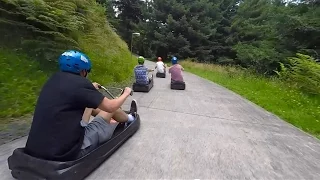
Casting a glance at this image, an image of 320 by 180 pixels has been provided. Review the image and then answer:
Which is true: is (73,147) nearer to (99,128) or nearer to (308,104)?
(99,128)

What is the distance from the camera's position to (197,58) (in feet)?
132

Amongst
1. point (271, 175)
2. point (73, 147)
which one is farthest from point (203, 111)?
point (73, 147)

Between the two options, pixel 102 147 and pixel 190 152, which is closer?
pixel 102 147

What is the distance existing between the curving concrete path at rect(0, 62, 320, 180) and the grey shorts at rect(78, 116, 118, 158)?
351 mm

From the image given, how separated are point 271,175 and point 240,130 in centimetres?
223

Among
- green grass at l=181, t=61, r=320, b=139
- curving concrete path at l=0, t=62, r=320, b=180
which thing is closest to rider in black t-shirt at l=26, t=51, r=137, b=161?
curving concrete path at l=0, t=62, r=320, b=180

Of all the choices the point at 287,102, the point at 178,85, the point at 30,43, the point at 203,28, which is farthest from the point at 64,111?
the point at 203,28

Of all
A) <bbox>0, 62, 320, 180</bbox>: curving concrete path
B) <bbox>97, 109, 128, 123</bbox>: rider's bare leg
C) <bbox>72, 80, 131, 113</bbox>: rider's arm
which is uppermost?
<bbox>72, 80, 131, 113</bbox>: rider's arm

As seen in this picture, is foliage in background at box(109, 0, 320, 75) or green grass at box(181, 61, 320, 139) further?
foliage in background at box(109, 0, 320, 75)

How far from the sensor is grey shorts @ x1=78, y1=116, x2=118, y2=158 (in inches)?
133

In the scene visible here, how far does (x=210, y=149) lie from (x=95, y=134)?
2.04 m

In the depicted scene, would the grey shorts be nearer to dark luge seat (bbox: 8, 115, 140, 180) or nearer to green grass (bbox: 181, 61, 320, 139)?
dark luge seat (bbox: 8, 115, 140, 180)

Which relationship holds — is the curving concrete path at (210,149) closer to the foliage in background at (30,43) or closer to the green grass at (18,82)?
the green grass at (18,82)

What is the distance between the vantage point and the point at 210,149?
4.62m
